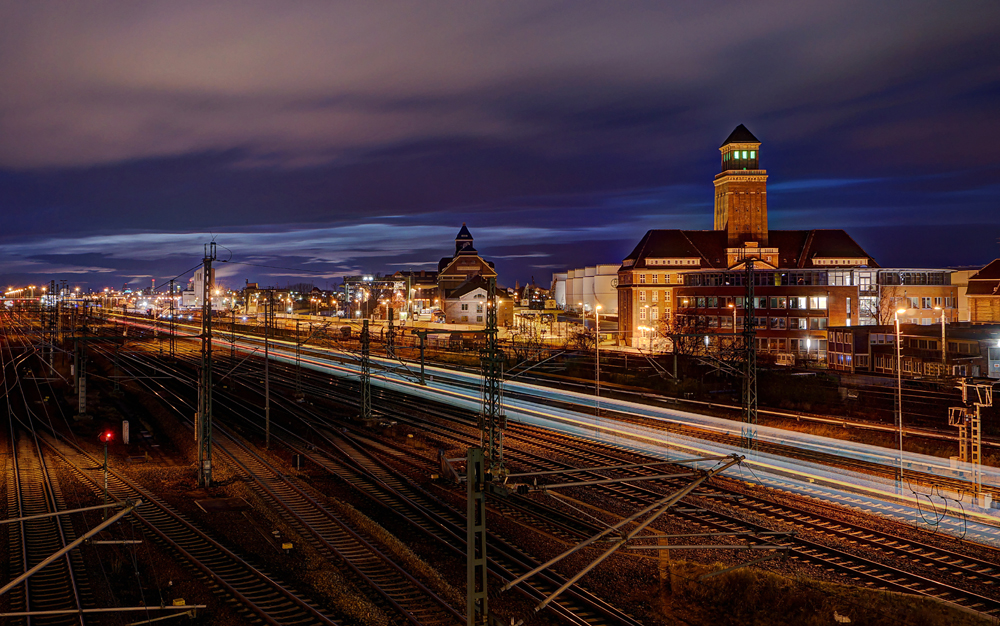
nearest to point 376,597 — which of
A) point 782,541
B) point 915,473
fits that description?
point 782,541

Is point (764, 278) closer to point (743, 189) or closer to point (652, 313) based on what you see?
point (652, 313)

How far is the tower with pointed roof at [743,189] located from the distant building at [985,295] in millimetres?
21499

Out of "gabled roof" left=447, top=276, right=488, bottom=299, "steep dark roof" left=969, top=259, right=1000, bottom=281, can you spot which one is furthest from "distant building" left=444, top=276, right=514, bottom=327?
"steep dark roof" left=969, top=259, right=1000, bottom=281

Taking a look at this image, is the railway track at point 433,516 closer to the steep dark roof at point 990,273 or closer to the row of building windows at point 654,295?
the row of building windows at point 654,295

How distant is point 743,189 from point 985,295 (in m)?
28.3

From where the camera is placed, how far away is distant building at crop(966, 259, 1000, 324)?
5938 cm

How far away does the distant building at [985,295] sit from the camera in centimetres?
5938

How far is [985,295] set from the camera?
197ft

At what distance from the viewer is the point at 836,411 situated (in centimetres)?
3106

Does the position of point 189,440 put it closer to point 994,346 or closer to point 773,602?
point 773,602

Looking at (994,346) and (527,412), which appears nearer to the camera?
(527,412)

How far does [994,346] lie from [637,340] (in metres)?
33.5

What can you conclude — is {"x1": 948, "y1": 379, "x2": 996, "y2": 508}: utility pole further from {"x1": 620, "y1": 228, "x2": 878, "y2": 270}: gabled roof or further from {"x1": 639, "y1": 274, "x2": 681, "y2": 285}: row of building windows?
{"x1": 620, "y1": 228, "x2": 878, "y2": 270}: gabled roof

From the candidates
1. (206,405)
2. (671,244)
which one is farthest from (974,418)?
(671,244)
